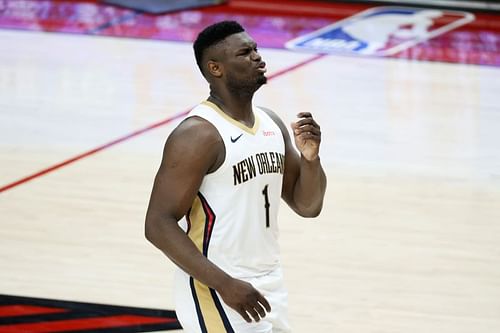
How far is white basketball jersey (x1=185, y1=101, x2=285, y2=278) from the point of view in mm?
3734

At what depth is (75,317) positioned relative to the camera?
5.68m

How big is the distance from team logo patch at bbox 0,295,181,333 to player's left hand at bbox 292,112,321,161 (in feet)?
6.45

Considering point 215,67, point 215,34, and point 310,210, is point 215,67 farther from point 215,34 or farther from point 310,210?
point 310,210

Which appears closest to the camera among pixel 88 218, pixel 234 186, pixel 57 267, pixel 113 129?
pixel 234 186

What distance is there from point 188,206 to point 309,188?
0.51 metres

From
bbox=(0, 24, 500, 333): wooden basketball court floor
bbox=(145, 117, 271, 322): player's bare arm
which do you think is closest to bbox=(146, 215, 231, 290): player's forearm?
bbox=(145, 117, 271, 322): player's bare arm

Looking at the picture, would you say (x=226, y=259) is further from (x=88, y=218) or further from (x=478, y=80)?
(x=478, y=80)

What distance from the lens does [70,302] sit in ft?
19.3

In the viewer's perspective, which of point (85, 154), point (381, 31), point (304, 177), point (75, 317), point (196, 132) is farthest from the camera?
point (381, 31)

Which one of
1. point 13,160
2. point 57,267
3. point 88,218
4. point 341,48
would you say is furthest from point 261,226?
point 341,48

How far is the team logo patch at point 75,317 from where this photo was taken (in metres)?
5.53

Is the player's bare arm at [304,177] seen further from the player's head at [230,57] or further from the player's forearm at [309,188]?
the player's head at [230,57]

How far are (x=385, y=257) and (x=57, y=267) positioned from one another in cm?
183

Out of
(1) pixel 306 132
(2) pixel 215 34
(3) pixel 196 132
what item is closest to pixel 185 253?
(3) pixel 196 132
